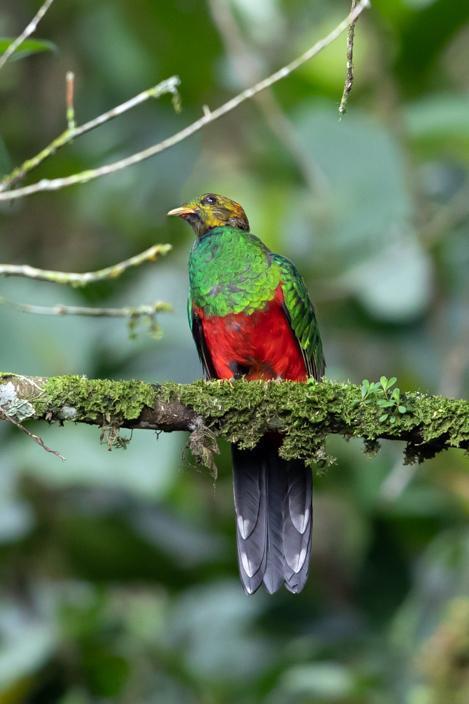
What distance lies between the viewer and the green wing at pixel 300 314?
4.42 m

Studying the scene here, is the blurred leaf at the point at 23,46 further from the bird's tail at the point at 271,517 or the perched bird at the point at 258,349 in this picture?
the bird's tail at the point at 271,517

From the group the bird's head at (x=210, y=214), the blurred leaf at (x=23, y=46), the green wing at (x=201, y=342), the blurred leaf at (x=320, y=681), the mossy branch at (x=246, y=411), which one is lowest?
the blurred leaf at (x=320, y=681)

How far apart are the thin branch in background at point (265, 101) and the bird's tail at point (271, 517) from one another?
2586mm

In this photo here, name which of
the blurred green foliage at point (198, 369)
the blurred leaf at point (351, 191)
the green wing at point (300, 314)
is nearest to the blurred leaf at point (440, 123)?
the blurred green foliage at point (198, 369)

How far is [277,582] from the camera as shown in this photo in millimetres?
4027

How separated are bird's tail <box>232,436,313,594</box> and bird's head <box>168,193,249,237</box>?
3.68 ft

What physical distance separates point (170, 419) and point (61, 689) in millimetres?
2720

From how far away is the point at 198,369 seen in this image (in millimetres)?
6484

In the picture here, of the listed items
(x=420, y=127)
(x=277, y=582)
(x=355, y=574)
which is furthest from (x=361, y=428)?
(x=420, y=127)

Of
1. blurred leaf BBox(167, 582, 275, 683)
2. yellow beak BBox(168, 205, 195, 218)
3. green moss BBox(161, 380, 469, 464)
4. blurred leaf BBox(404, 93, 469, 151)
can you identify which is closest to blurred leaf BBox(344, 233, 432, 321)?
blurred leaf BBox(404, 93, 469, 151)

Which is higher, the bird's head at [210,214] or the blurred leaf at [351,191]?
the blurred leaf at [351,191]

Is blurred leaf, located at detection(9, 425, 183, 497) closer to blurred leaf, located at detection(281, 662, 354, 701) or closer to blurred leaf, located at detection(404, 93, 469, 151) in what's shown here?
blurred leaf, located at detection(281, 662, 354, 701)

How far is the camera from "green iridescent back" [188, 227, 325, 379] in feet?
14.4

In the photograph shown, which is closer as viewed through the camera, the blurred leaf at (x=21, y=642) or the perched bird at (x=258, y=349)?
the perched bird at (x=258, y=349)
